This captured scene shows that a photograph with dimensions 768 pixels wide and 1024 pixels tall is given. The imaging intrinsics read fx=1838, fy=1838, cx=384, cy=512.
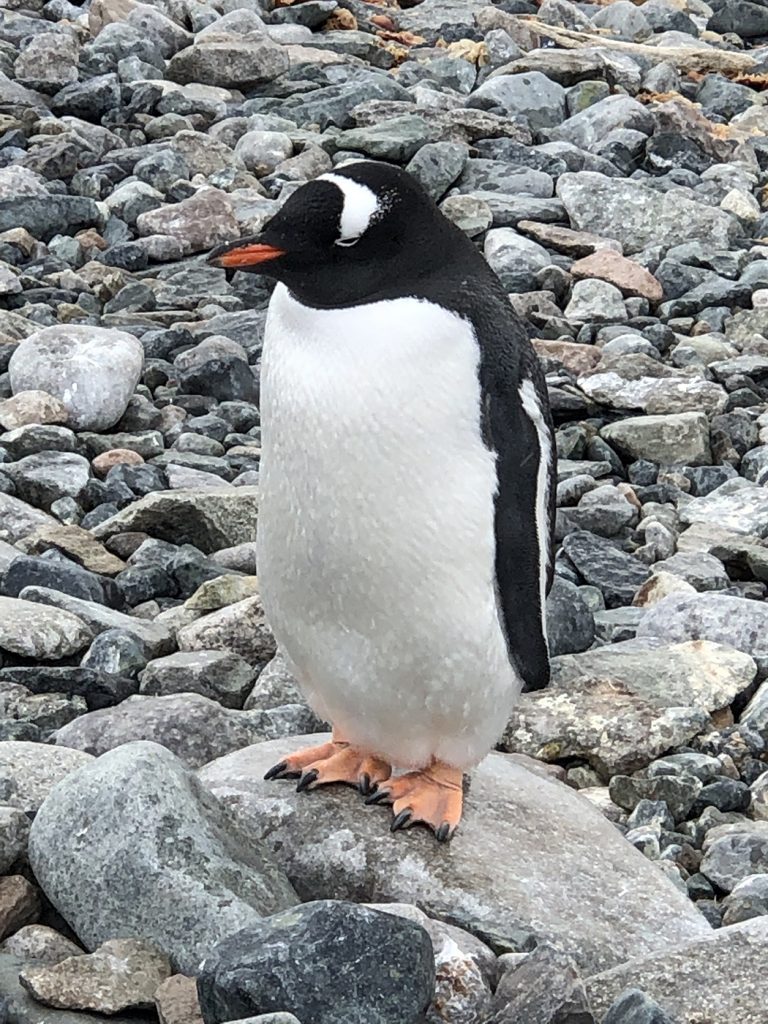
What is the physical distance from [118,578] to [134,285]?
2.69 metres

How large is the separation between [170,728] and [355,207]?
139cm

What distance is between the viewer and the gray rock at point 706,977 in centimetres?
289

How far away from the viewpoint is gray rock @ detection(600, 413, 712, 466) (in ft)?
21.5

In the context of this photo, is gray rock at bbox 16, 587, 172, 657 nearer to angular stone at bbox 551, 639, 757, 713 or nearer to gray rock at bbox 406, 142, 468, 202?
angular stone at bbox 551, 639, 757, 713

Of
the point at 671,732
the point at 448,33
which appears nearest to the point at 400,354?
the point at 671,732

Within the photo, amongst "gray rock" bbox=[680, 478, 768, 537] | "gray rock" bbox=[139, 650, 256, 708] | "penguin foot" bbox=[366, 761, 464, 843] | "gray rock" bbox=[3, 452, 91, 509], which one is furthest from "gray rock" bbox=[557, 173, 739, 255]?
"penguin foot" bbox=[366, 761, 464, 843]

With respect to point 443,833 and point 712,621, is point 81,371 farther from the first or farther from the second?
point 443,833

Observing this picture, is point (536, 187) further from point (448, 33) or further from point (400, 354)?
point (400, 354)

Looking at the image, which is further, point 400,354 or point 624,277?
point 624,277

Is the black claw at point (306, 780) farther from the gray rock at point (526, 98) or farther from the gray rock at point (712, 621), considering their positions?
the gray rock at point (526, 98)

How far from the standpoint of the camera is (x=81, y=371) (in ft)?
20.7

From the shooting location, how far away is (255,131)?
9398 mm

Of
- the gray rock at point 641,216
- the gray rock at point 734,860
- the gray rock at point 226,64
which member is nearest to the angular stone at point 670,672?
the gray rock at point 734,860

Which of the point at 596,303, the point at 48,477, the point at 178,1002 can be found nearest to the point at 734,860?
the point at 178,1002
